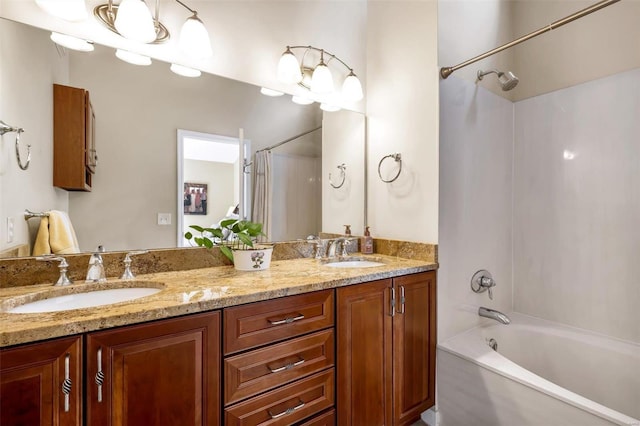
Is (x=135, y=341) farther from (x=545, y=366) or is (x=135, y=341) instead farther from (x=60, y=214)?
(x=545, y=366)

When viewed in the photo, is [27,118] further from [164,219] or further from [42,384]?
[42,384]

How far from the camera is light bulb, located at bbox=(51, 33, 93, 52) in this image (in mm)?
1264

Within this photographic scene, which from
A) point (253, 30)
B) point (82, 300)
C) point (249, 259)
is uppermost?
point (253, 30)

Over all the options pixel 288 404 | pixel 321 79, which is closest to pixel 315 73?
pixel 321 79

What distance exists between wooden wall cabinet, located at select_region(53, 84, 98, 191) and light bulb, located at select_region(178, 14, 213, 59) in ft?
1.58

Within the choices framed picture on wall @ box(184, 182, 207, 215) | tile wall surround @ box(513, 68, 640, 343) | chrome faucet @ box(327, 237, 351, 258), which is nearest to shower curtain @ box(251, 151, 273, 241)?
framed picture on wall @ box(184, 182, 207, 215)

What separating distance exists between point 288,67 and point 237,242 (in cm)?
105

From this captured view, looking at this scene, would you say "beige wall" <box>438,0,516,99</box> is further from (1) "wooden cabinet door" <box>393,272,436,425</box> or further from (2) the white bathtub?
(2) the white bathtub

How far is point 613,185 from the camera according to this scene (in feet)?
6.34

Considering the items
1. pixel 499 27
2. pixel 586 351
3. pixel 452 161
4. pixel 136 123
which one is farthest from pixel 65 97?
pixel 586 351

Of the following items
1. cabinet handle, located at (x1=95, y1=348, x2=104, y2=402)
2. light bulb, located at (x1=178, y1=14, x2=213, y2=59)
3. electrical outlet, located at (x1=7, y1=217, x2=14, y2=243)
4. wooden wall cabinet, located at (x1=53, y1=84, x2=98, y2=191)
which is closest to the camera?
cabinet handle, located at (x1=95, y1=348, x2=104, y2=402)

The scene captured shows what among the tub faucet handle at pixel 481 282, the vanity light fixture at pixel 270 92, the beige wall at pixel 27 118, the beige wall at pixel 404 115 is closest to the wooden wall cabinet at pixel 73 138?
the beige wall at pixel 27 118

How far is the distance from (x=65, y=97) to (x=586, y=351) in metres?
3.03

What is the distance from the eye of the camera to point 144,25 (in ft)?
4.38
